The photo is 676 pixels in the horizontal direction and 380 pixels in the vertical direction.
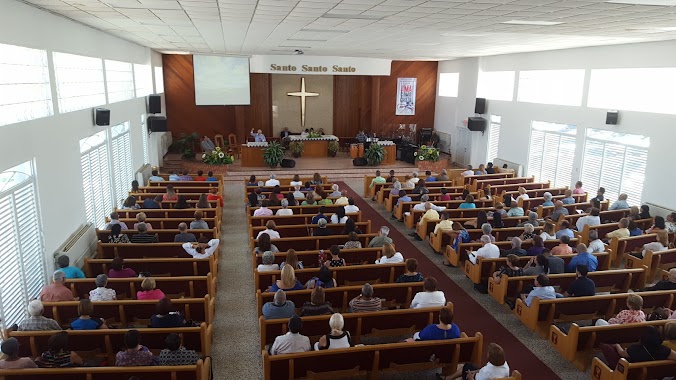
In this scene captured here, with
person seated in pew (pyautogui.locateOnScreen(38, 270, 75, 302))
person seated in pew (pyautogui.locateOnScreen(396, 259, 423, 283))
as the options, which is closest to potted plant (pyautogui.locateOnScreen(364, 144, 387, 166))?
person seated in pew (pyautogui.locateOnScreen(396, 259, 423, 283))

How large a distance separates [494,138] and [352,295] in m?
13.5

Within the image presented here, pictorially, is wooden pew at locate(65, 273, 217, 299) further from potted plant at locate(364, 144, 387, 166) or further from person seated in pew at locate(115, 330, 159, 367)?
potted plant at locate(364, 144, 387, 166)

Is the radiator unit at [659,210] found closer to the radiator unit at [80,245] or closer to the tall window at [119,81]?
the radiator unit at [80,245]

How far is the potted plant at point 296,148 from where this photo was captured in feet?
66.9

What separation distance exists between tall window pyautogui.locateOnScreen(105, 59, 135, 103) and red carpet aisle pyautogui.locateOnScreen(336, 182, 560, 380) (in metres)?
7.92

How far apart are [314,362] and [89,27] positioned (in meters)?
8.75

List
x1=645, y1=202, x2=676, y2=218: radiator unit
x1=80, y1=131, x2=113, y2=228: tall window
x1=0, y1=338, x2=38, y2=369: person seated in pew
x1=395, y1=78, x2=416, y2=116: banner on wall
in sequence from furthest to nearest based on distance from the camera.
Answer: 1. x1=395, y1=78, x2=416, y2=116: banner on wall
2. x1=645, y1=202, x2=676, y2=218: radiator unit
3. x1=80, y1=131, x2=113, y2=228: tall window
4. x1=0, y1=338, x2=38, y2=369: person seated in pew

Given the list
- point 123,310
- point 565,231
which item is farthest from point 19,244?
point 565,231

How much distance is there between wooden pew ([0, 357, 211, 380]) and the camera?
4406 mm

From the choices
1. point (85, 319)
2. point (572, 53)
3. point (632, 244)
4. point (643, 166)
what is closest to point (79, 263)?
point (85, 319)

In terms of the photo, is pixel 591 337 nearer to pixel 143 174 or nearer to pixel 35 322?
pixel 35 322

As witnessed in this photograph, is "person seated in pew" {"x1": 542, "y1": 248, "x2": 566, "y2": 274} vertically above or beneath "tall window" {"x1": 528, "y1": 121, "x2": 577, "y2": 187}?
beneath

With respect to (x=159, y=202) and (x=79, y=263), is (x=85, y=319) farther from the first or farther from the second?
(x=159, y=202)

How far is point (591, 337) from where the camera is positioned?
5.66 metres
